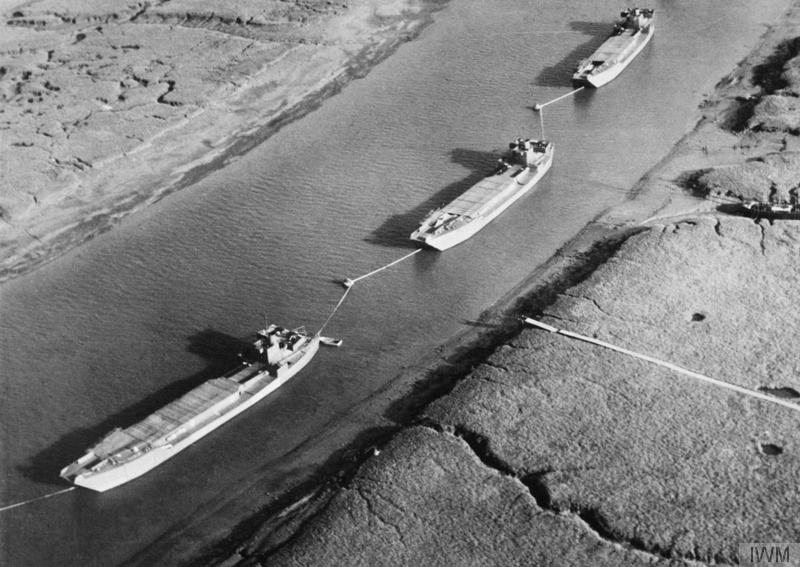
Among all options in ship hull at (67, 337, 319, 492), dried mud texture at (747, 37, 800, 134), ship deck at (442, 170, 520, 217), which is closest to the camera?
ship hull at (67, 337, 319, 492)

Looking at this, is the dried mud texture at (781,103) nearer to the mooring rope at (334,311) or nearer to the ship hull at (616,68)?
the ship hull at (616,68)

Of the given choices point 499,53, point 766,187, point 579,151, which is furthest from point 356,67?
point 766,187

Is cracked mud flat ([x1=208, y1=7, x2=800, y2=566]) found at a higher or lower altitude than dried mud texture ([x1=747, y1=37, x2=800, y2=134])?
lower

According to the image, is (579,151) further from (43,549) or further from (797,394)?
(43,549)

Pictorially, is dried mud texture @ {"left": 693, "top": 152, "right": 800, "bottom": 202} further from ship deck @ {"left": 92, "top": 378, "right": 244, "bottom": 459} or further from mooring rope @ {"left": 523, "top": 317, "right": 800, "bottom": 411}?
ship deck @ {"left": 92, "top": 378, "right": 244, "bottom": 459}

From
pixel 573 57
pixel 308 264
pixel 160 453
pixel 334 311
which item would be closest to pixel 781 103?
pixel 573 57

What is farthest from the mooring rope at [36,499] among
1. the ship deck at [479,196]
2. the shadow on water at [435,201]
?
the ship deck at [479,196]

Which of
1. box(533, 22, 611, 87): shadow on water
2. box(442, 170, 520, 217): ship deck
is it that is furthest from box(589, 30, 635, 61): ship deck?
box(442, 170, 520, 217): ship deck
